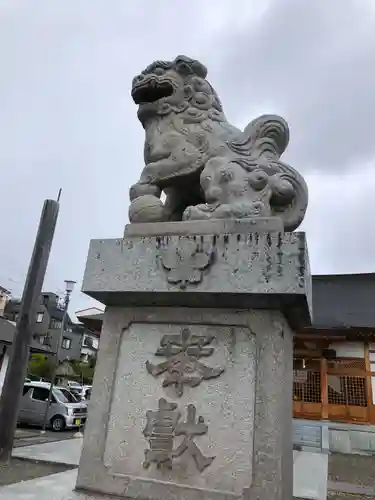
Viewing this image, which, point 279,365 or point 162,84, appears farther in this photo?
point 162,84

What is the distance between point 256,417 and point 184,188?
146 cm

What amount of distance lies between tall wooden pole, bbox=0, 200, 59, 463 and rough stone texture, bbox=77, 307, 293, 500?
274 inches

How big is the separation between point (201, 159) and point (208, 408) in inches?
56.6

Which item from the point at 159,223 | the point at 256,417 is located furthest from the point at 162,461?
the point at 159,223

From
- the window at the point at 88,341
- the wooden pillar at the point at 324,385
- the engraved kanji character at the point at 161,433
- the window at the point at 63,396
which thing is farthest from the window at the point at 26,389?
the window at the point at 88,341

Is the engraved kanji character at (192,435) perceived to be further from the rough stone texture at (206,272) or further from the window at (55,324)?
the window at (55,324)

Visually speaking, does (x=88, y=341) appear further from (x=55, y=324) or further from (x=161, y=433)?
(x=161, y=433)

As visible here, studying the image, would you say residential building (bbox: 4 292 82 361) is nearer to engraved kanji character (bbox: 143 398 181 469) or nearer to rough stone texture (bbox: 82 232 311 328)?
rough stone texture (bbox: 82 232 311 328)

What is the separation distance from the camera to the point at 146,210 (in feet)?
7.73

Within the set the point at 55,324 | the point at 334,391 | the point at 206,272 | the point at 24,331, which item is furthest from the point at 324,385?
the point at 55,324

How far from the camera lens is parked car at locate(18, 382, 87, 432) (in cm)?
1363

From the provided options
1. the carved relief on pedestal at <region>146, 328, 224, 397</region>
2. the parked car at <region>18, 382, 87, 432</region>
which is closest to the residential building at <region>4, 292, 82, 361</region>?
the parked car at <region>18, 382, 87, 432</region>

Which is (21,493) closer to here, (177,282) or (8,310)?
(177,282)

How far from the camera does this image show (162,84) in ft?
8.56
